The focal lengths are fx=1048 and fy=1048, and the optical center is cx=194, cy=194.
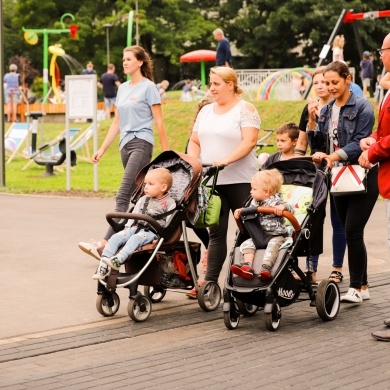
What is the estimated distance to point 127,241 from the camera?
7723mm

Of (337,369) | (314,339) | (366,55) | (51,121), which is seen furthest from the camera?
(51,121)

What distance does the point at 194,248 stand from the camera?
823 cm

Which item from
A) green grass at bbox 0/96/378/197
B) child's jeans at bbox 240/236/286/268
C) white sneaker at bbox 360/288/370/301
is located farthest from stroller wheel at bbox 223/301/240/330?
green grass at bbox 0/96/378/197

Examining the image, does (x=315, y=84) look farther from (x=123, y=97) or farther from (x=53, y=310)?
(x=53, y=310)

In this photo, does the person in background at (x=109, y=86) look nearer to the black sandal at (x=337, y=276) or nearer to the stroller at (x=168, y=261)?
the black sandal at (x=337, y=276)

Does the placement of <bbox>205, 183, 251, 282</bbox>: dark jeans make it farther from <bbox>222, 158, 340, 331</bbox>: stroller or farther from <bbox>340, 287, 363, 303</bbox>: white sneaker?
<bbox>340, 287, 363, 303</bbox>: white sneaker

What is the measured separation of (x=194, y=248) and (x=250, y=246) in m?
0.76

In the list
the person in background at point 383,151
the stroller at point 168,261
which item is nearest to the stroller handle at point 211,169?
the stroller at point 168,261

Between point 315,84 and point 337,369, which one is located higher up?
point 315,84

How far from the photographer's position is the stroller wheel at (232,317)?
290 inches

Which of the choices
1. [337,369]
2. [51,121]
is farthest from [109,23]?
[337,369]

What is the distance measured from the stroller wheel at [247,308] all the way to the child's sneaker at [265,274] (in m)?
0.49

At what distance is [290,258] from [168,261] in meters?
1.02

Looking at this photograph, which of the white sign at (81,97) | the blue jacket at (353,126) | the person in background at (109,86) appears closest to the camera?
the blue jacket at (353,126)
